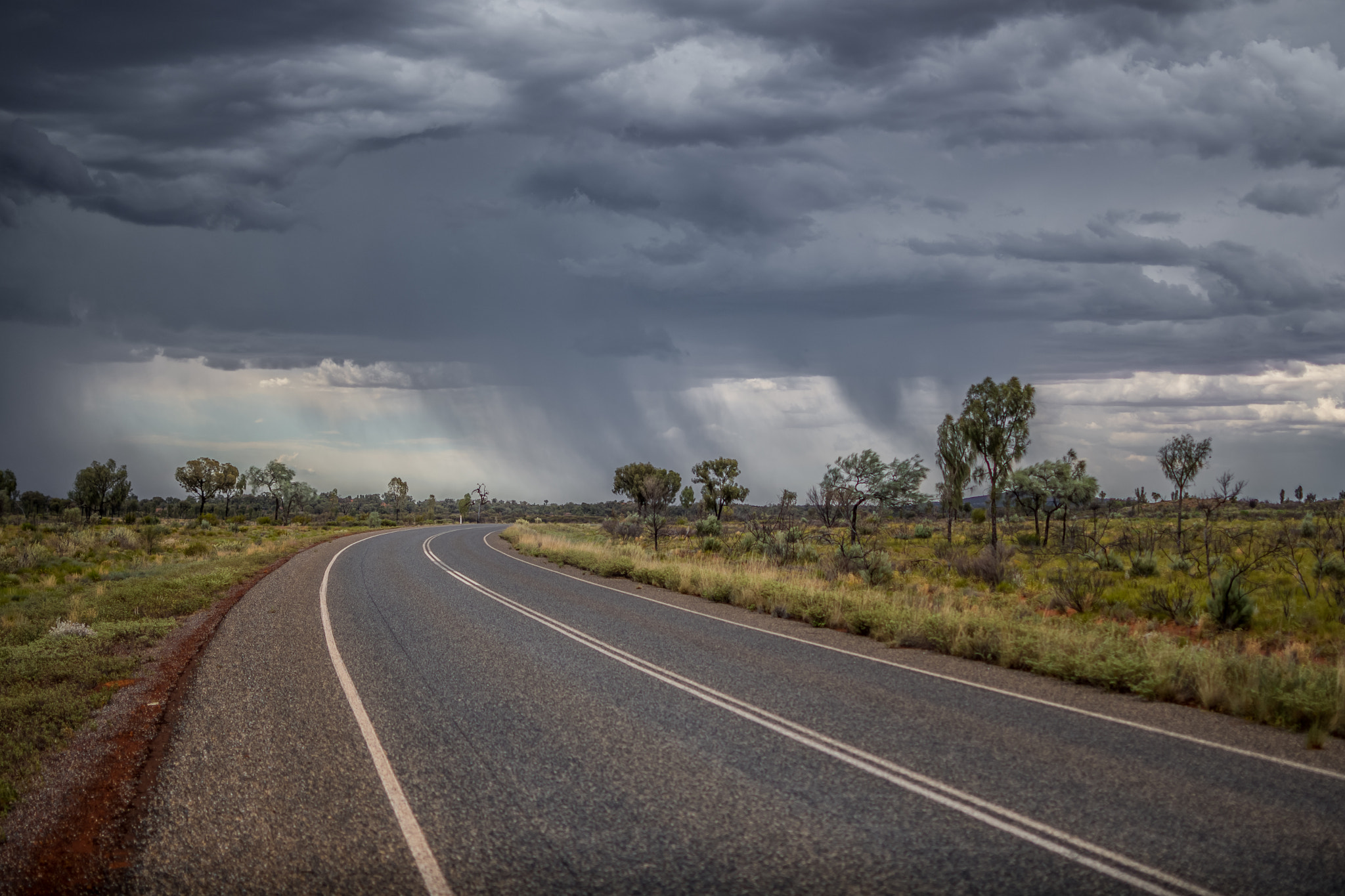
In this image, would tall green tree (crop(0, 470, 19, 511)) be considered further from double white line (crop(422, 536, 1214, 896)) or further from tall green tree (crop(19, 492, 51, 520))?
double white line (crop(422, 536, 1214, 896))

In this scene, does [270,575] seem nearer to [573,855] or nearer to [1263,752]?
[573,855]

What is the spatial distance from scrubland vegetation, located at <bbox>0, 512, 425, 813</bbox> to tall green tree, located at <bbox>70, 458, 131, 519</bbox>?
57170 millimetres

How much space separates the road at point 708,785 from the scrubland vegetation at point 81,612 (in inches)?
44.8

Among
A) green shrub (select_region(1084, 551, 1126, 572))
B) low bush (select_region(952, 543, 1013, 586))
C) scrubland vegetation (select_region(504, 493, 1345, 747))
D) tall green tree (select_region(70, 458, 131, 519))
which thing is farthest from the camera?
tall green tree (select_region(70, 458, 131, 519))

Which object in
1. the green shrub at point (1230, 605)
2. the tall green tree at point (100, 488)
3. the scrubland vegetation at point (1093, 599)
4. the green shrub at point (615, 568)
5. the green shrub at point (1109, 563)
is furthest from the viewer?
the tall green tree at point (100, 488)

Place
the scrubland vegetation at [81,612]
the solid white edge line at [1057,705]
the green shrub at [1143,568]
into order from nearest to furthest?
the solid white edge line at [1057,705]
the scrubland vegetation at [81,612]
the green shrub at [1143,568]

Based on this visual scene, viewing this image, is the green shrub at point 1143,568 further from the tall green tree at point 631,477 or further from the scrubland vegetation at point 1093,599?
the tall green tree at point 631,477

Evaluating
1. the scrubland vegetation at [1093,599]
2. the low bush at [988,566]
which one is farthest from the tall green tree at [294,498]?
the low bush at [988,566]

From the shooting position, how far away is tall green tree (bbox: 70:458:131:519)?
8450 cm

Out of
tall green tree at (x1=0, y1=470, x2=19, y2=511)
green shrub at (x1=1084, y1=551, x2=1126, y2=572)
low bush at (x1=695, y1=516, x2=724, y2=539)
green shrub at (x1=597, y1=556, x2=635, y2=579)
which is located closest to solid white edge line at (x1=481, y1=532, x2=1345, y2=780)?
green shrub at (x1=597, y1=556, x2=635, y2=579)

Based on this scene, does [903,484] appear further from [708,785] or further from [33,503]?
[33,503]

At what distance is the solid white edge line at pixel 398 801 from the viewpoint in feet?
14.5

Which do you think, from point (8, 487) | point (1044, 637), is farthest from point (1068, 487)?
point (8, 487)

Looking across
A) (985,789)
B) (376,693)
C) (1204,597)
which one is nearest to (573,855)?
(985,789)
